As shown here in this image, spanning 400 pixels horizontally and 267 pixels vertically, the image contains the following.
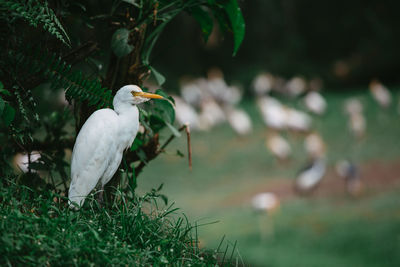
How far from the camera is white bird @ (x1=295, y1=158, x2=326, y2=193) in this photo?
714 cm

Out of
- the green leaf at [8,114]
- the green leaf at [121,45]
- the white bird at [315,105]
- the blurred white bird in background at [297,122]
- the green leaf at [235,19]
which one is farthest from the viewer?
the white bird at [315,105]

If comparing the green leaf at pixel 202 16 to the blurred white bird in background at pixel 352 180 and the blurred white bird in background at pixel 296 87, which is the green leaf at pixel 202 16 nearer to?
the blurred white bird in background at pixel 352 180

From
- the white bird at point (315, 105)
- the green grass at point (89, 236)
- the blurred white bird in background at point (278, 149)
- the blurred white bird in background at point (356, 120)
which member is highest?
the white bird at point (315, 105)

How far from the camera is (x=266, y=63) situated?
13.8 m

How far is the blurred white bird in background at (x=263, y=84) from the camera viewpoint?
1289cm

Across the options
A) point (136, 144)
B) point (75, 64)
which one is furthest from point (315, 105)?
point (75, 64)

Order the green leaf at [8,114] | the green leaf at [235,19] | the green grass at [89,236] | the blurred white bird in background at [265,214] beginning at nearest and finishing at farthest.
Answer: the green grass at [89,236]
the green leaf at [8,114]
the green leaf at [235,19]
the blurred white bird in background at [265,214]

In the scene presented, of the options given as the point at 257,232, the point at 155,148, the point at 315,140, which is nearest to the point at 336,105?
the point at 315,140

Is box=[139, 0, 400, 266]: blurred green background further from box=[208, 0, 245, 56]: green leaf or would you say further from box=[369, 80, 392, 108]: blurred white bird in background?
box=[208, 0, 245, 56]: green leaf

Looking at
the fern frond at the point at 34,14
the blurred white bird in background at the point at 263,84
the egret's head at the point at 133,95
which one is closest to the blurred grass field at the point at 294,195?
the blurred white bird in background at the point at 263,84

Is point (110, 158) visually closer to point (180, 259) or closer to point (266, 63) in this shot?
point (180, 259)

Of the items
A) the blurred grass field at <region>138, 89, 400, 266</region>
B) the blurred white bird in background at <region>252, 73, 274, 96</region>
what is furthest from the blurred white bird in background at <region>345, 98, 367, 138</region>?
the blurred white bird in background at <region>252, 73, 274, 96</region>

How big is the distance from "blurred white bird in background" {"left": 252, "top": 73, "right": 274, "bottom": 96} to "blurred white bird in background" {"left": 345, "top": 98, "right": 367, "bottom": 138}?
333 cm

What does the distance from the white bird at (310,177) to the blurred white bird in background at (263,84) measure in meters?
5.52
